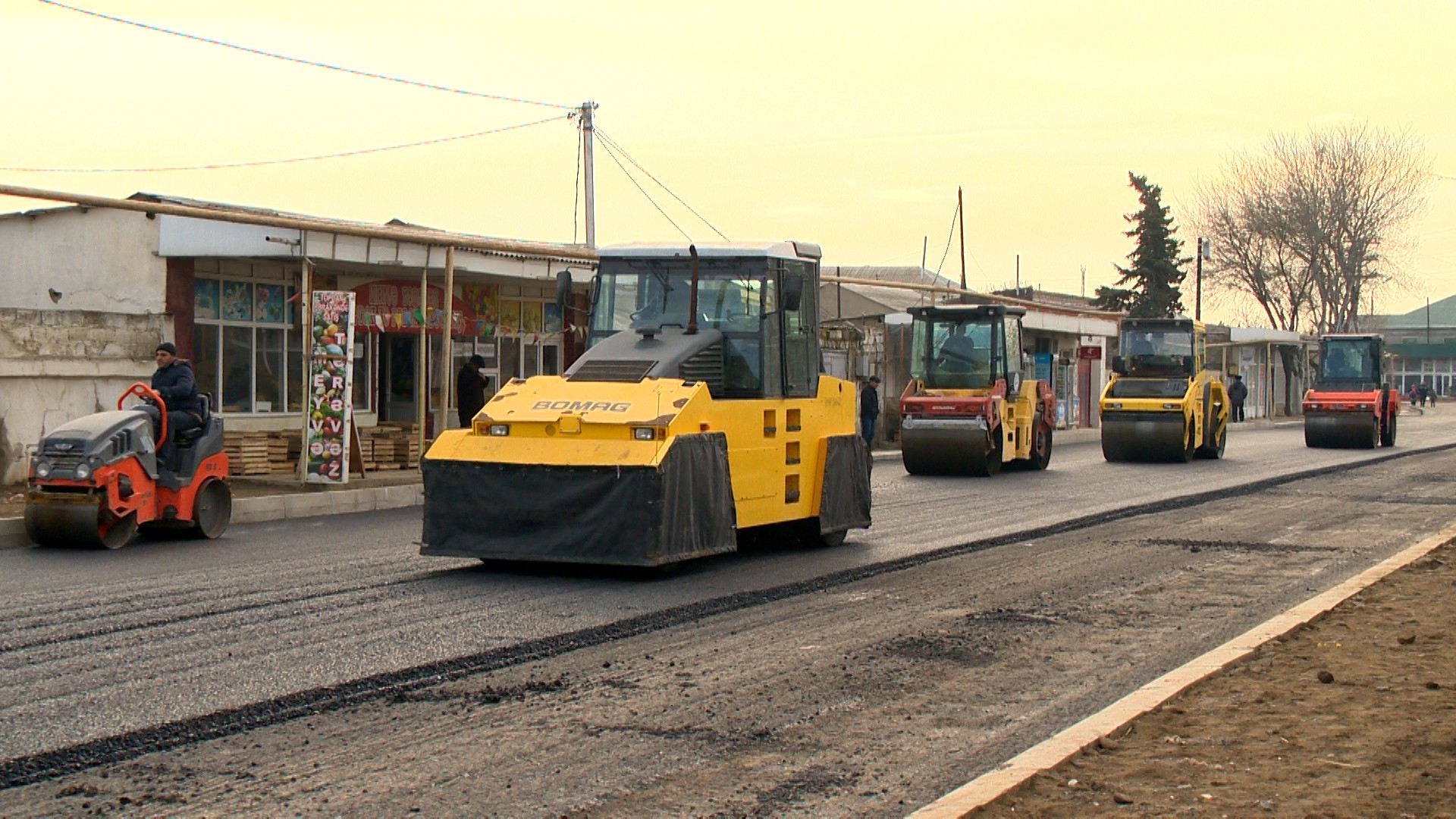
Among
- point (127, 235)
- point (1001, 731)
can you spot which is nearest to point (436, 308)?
point (127, 235)

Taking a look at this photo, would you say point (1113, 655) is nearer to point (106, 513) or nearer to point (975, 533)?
point (975, 533)

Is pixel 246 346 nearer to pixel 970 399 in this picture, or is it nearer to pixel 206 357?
pixel 206 357

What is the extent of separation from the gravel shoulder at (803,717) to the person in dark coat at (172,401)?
4.06 m

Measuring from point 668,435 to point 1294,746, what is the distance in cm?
589

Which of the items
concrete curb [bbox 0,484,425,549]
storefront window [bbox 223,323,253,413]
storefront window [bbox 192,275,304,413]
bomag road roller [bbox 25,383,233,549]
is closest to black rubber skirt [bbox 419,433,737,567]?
bomag road roller [bbox 25,383,233,549]

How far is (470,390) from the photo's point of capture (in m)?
22.1

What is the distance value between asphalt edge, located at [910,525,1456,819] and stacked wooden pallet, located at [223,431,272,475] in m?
14.1

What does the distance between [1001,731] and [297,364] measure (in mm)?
18465

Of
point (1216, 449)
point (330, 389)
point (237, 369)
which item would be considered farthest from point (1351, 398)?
point (330, 389)

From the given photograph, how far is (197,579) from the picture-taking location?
449 inches

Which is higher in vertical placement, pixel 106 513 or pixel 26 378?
pixel 26 378

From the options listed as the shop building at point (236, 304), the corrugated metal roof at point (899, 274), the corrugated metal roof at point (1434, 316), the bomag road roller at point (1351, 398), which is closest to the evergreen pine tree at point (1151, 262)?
the corrugated metal roof at point (899, 274)

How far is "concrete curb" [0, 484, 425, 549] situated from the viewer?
54.6ft

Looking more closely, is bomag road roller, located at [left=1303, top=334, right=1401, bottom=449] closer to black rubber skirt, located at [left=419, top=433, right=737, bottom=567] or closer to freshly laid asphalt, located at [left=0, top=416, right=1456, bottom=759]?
freshly laid asphalt, located at [left=0, top=416, right=1456, bottom=759]
